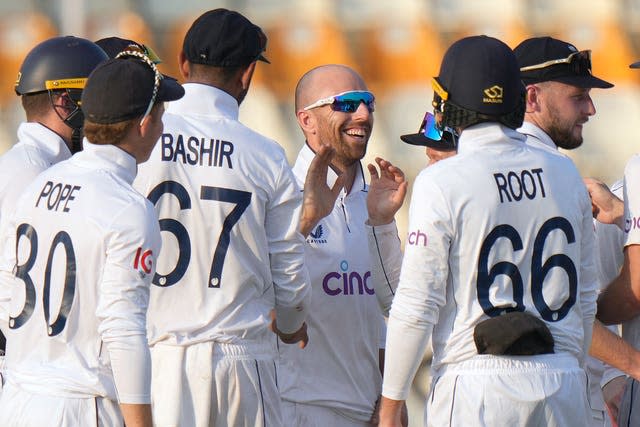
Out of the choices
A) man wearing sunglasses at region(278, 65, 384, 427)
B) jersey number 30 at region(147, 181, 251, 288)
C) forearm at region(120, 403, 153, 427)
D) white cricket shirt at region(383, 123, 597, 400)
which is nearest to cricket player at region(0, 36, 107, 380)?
jersey number 30 at region(147, 181, 251, 288)

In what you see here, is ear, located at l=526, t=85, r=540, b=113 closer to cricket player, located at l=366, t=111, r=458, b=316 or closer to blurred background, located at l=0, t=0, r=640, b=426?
cricket player, located at l=366, t=111, r=458, b=316

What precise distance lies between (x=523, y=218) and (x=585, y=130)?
5145 mm

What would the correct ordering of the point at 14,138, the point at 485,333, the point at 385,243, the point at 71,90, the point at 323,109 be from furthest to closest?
1. the point at 14,138
2. the point at 323,109
3. the point at 385,243
4. the point at 71,90
5. the point at 485,333

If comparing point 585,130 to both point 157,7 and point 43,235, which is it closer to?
point 157,7

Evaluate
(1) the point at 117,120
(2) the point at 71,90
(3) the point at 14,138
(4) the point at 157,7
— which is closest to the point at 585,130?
(4) the point at 157,7

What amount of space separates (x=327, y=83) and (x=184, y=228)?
132 centimetres

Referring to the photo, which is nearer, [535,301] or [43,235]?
[43,235]

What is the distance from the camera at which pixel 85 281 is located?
3787 mm

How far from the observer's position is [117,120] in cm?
393

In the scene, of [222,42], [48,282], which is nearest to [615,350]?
[222,42]

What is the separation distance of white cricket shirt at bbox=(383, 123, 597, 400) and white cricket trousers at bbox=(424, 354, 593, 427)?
2.3 inches

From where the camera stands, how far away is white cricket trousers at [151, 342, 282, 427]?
454 cm

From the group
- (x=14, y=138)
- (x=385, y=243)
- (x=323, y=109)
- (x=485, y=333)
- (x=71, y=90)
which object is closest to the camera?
(x=485, y=333)

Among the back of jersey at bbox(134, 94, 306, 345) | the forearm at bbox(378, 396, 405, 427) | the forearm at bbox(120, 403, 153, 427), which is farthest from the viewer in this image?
the back of jersey at bbox(134, 94, 306, 345)
